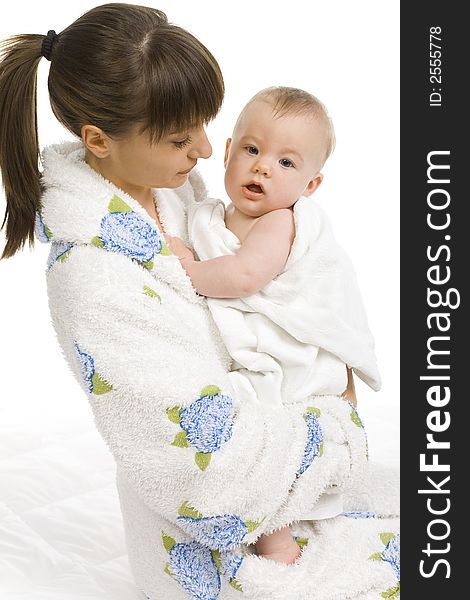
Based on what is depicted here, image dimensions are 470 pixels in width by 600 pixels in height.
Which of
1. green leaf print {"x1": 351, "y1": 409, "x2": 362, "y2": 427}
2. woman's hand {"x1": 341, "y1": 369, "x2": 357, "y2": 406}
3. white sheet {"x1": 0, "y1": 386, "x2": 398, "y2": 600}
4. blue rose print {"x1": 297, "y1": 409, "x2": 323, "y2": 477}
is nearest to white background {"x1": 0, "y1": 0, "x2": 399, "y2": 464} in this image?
white sheet {"x1": 0, "y1": 386, "x2": 398, "y2": 600}

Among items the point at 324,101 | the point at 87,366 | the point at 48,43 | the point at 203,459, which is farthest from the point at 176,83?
the point at 324,101

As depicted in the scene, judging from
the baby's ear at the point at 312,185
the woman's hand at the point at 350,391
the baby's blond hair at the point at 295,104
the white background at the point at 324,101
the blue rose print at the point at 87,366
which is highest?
the white background at the point at 324,101

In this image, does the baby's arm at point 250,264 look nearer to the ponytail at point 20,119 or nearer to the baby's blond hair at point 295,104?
the baby's blond hair at point 295,104

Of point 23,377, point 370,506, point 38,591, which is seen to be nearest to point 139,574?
point 38,591

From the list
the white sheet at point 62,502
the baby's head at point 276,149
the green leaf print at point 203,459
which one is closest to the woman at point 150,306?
the green leaf print at point 203,459

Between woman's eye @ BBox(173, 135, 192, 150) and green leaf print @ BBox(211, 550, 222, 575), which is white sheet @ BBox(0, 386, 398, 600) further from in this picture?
woman's eye @ BBox(173, 135, 192, 150)

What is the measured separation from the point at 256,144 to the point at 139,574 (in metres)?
0.76

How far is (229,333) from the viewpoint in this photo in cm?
160

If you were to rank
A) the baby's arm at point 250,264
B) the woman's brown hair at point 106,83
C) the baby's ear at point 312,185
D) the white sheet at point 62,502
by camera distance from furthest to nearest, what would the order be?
the white sheet at point 62,502, the baby's ear at point 312,185, the baby's arm at point 250,264, the woman's brown hair at point 106,83

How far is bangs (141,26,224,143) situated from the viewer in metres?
1.48

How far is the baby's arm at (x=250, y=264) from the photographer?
1579 mm

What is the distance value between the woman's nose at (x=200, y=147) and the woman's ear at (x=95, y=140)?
0.13 metres

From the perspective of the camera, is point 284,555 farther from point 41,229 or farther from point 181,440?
point 41,229

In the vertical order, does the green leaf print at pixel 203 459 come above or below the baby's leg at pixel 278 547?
above
